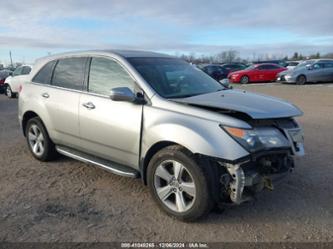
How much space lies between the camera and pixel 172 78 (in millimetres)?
4695

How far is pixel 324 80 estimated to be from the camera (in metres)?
24.6

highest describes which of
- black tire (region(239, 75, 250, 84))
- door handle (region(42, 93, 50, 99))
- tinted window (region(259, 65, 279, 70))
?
door handle (region(42, 93, 50, 99))

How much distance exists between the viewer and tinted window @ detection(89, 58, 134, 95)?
14.8 feet

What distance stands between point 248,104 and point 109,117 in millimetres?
1673

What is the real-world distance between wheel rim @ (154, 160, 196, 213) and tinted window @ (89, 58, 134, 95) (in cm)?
113

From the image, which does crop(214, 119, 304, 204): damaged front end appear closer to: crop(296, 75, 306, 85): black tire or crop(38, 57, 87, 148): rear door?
crop(38, 57, 87, 148): rear door

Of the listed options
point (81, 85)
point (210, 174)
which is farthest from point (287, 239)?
point (81, 85)

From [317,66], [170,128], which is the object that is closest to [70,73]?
[170,128]

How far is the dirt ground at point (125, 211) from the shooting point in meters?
3.56

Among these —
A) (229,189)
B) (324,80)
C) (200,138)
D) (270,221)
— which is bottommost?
(324,80)

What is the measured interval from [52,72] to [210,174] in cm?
333

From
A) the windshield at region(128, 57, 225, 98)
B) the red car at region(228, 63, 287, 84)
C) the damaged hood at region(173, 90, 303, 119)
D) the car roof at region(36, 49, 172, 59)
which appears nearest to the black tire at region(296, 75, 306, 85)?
the red car at region(228, 63, 287, 84)

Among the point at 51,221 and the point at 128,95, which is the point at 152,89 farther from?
the point at 51,221

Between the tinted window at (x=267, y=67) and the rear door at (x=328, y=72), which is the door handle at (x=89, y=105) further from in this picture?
the tinted window at (x=267, y=67)
